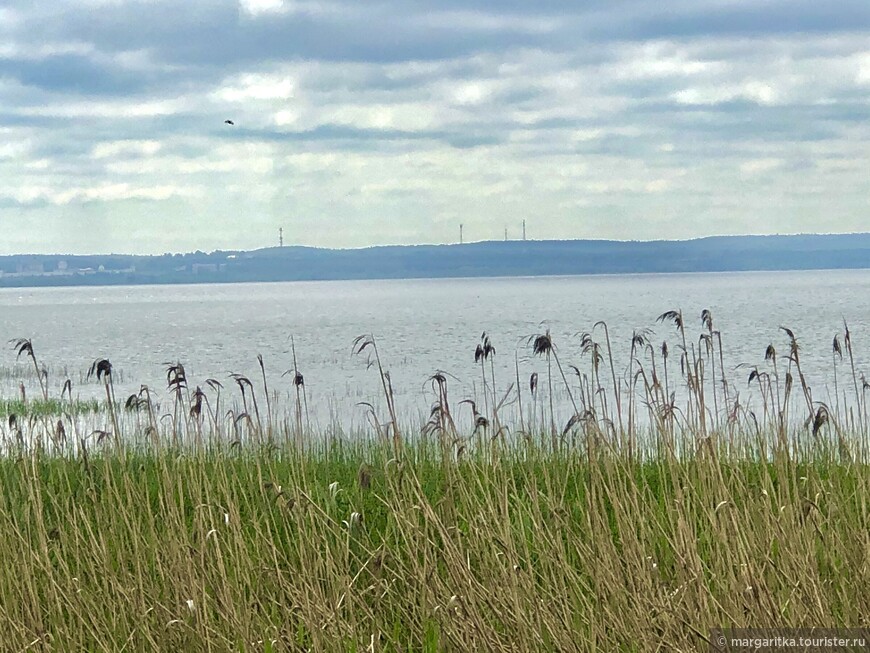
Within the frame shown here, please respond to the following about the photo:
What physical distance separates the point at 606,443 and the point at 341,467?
388 centimetres

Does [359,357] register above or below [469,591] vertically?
below

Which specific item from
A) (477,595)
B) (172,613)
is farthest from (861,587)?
(172,613)

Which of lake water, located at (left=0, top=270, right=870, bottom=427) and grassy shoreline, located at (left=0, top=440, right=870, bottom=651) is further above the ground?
grassy shoreline, located at (left=0, top=440, right=870, bottom=651)

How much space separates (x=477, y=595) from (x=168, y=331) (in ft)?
214

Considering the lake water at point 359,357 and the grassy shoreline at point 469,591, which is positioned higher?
the grassy shoreline at point 469,591

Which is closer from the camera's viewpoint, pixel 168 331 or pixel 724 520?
pixel 724 520

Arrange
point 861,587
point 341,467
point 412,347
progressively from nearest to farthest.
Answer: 1. point 861,587
2. point 341,467
3. point 412,347

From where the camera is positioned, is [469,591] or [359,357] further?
[359,357]

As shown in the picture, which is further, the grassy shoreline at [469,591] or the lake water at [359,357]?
the lake water at [359,357]

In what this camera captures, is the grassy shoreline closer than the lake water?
Yes

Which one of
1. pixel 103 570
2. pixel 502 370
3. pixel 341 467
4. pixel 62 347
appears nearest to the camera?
pixel 103 570

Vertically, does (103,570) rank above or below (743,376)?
above

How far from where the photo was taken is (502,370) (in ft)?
101

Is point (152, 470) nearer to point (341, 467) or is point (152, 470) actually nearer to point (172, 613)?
point (341, 467)
